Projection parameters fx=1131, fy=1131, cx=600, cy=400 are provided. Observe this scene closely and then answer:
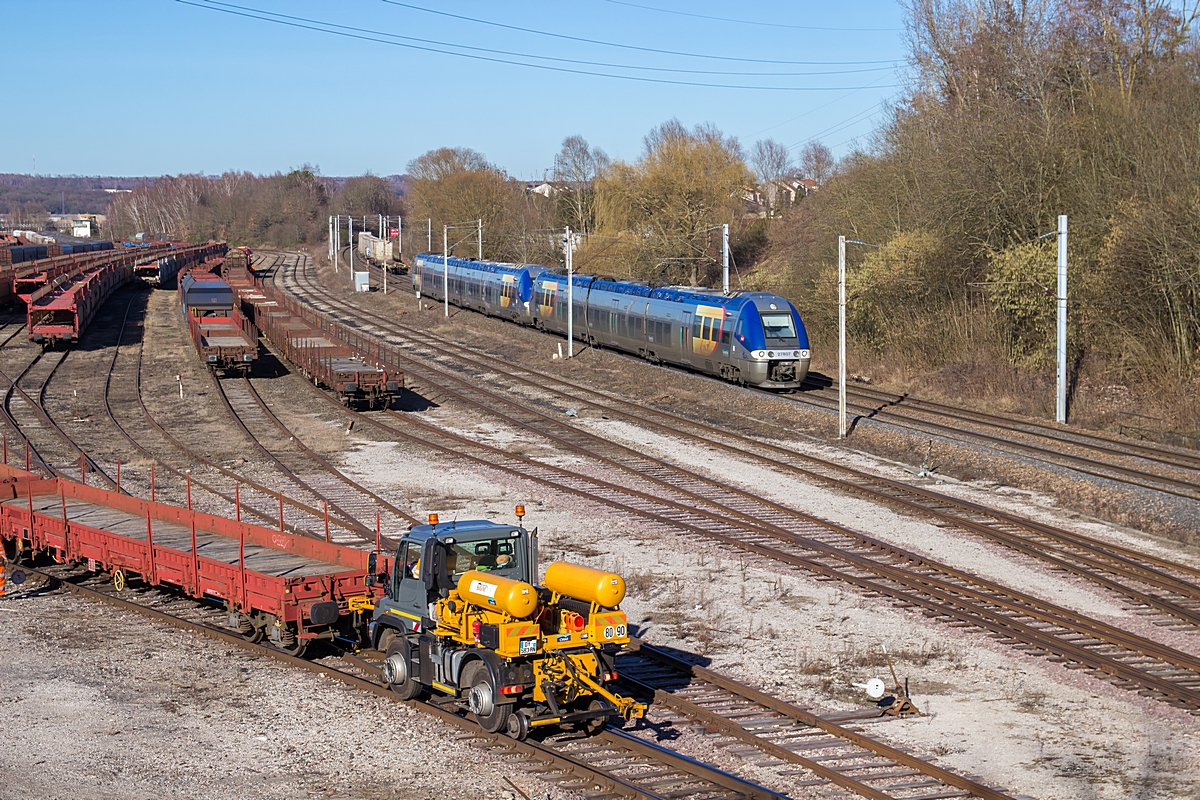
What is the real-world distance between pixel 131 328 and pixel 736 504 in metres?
43.6

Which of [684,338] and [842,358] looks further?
[684,338]

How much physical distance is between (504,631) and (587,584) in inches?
42.4

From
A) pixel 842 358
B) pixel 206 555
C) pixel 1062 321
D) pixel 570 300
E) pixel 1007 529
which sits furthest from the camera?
pixel 570 300

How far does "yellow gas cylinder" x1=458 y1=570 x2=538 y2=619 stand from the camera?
11516mm

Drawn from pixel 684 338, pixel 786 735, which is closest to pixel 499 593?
pixel 786 735

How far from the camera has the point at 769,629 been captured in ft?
54.8

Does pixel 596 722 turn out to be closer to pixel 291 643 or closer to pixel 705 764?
pixel 705 764

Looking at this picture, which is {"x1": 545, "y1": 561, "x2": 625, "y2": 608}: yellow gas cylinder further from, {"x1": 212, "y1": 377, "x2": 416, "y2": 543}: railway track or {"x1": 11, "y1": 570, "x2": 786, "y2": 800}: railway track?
{"x1": 212, "y1": 377, "x2": 416, "y2": 543}: railway track

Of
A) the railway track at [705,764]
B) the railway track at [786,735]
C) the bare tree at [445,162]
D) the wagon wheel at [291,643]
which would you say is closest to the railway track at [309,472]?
the wagon wheel at [291,643]

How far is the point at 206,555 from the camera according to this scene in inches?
685

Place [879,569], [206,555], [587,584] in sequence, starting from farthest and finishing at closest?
1. [879,569]
2. [206,555]
3. [587,584]

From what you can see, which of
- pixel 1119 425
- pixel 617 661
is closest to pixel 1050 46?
pixel 1119 425

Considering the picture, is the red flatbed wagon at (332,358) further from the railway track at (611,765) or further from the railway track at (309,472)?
the railway track at (611,765)

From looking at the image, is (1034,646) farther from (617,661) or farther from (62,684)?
(62,684)
